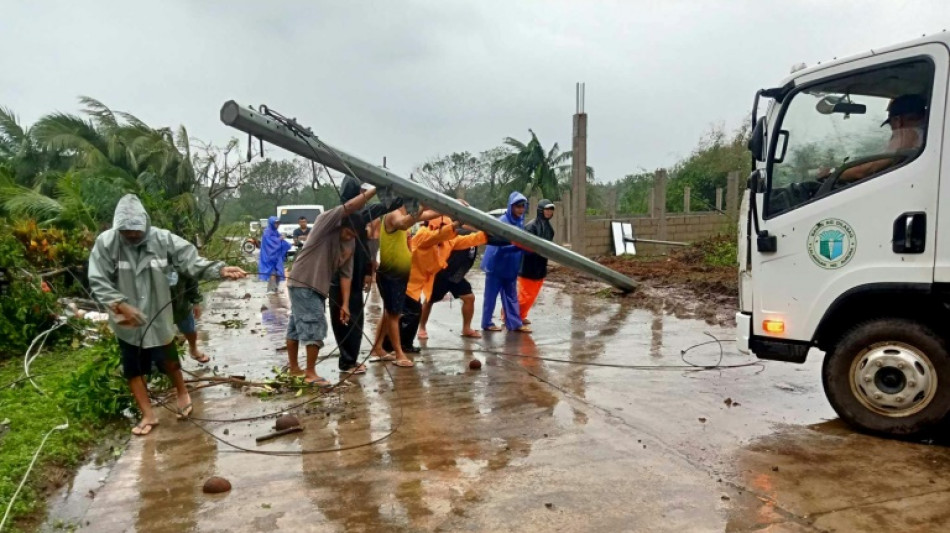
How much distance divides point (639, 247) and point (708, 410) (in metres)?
14.1

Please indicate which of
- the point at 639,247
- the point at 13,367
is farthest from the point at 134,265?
the point at 639,247

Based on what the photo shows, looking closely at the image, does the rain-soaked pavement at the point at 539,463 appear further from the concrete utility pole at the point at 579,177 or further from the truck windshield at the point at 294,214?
the truck windshield at the point at 294,214

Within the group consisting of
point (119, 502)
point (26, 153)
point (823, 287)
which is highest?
point (26, 153)

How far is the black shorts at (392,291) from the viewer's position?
6.61m

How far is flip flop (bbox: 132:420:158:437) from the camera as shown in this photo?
4.73m

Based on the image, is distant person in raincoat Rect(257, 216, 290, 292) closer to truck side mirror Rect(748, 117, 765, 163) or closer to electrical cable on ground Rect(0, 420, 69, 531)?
electrical cable on ground Rect(0, 420, 69, 531)

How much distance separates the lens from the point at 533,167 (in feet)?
105

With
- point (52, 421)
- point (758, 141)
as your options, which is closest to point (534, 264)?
point (758, 141)

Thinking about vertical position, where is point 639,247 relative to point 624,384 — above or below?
above

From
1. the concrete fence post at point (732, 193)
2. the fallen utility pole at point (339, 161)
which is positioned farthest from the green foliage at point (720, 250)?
the fallen utility pole at point (339, 161)

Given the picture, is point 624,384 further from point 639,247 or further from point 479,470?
point 639,247

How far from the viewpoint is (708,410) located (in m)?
5.11

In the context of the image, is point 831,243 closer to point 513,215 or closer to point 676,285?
point 513,215

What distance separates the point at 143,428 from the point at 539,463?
279 centimetres
